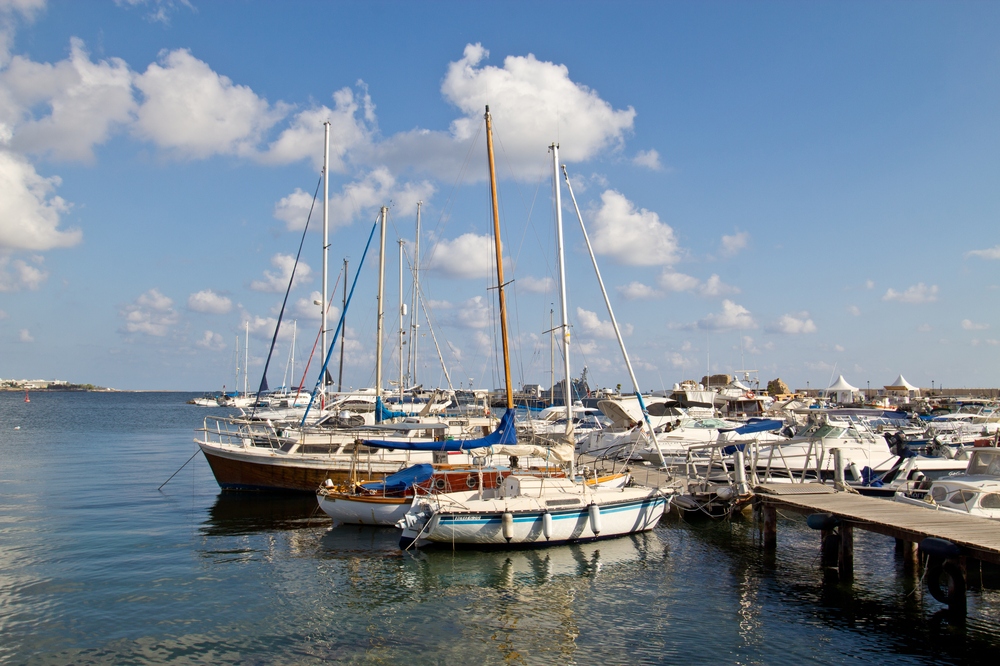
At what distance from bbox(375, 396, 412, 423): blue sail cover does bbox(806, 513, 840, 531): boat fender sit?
20410 millimetres

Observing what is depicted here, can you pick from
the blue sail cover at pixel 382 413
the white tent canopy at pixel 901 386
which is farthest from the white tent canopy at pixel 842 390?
the blue sail cover at pixel 382 413

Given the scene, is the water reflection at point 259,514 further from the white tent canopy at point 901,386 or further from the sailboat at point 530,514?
the white tent canopy at point 901,386

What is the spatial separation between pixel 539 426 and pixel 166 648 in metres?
36.6

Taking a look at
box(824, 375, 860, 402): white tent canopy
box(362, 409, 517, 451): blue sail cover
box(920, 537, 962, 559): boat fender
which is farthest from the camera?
box(824, 375, 860, 402): white tent canopy

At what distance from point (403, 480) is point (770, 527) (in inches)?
454

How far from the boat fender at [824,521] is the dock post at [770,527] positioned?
211cm

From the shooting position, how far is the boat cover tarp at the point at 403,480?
23.1 metres

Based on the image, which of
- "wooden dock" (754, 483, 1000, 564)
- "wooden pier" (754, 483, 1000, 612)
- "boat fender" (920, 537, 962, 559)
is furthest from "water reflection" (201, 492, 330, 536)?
"boat fender" (920, 537, 962, 559)

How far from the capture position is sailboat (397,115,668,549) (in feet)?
64.2

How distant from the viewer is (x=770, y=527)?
66.9ft

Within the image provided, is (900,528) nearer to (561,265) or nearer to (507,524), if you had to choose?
(507,524)

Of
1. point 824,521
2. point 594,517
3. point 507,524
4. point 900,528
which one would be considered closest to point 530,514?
point 507,524

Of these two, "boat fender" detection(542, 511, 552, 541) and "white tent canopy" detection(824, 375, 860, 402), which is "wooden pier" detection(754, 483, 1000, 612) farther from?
"white tent canopy" detection(824, 375, 860, 402)

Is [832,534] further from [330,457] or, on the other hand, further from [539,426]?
[539,426]
